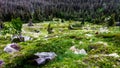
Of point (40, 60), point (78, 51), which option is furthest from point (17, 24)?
point (40, 60)

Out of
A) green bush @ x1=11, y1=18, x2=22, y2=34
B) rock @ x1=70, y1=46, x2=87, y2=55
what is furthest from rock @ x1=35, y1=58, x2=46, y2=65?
green bush @ x1=11, y1=18, x2=22, y2=34

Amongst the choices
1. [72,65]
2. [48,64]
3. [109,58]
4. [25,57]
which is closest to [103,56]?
[109,58]

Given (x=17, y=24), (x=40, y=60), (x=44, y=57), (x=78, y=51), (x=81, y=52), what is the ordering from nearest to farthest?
(x=40, y=60), (x=44, y=57), (x=81, y=52), (x=78, y=51), (x=17, y=24)

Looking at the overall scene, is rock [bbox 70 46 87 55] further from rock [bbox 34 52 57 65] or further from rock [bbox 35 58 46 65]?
rock [bbox 35 58 46 65]

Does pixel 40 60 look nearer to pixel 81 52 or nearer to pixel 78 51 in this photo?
pixel 78 51

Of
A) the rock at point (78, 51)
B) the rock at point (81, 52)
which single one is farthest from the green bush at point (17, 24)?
the rock at point (81, 52)

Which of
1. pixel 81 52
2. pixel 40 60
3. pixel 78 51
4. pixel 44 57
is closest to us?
pixel 40 60

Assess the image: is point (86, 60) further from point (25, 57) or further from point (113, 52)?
point (25, 57)

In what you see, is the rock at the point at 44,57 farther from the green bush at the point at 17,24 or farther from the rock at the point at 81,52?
the green bush at the point at 17,24

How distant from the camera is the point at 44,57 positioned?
34562mm

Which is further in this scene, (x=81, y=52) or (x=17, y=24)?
(x=17, y=24)

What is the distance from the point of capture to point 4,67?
33.6 metres

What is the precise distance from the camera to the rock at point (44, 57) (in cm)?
3346

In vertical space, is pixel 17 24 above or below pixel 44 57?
below
